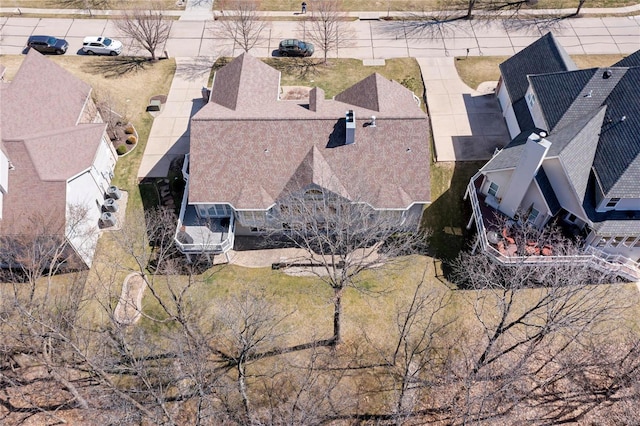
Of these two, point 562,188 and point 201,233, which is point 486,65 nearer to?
point 562,188

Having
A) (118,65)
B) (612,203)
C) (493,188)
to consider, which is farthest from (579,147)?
(118,65)

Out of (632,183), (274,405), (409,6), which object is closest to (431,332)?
(274,405)

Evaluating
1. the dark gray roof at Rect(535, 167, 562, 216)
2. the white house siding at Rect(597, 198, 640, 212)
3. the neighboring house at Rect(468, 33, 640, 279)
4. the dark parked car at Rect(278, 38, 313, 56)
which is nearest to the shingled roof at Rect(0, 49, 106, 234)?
the dark parked car at Rect(278, 38, 313, 56)

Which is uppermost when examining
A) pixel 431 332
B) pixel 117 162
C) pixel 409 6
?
pixel 409 6

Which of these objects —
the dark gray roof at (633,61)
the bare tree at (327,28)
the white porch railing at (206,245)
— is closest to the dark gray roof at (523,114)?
the dark gray roof at (633,61)

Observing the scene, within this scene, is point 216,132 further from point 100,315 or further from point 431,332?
point 431,332

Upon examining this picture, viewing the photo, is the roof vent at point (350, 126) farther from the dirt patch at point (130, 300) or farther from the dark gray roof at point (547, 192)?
the dirt patch at point (130, 300)
